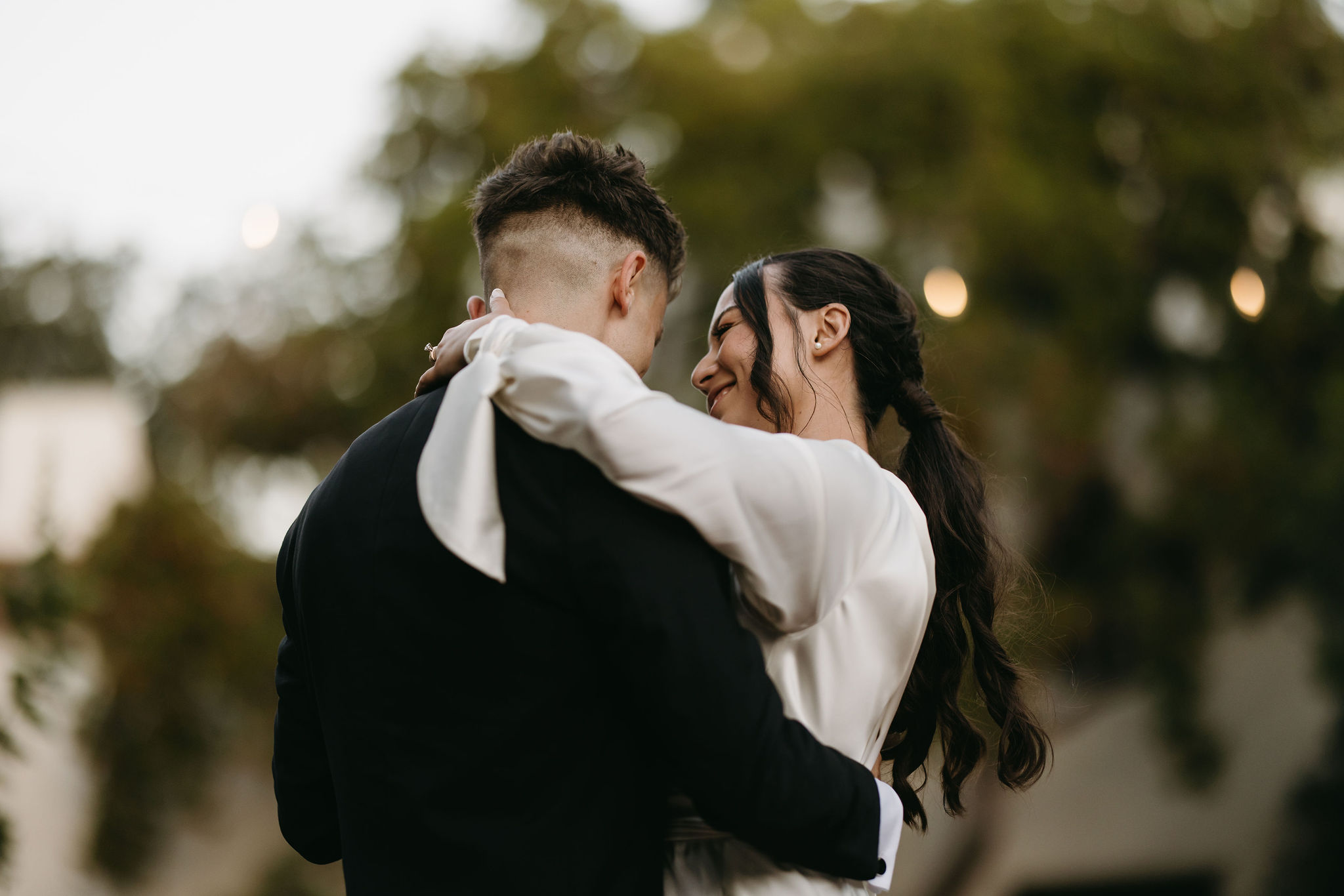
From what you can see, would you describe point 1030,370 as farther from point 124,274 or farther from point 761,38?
point 124,274

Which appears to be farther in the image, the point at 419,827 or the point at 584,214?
the point at 584,214

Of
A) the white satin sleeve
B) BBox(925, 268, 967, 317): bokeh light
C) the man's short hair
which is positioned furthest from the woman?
BBox(925, 268, 967, 317): bokeh light

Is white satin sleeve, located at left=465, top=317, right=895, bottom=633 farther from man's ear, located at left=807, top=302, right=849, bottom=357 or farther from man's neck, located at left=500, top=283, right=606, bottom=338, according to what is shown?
man's ear, located at left=807, top=302, right=849, bottom=357

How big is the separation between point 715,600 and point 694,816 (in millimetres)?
407

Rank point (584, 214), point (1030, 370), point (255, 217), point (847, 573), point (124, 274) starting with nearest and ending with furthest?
point (847, 573), point (584, 214), point (255, 217), point (124, 274), point (1030, 370)

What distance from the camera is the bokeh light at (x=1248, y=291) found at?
5637 mm

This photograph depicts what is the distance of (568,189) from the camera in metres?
1.70

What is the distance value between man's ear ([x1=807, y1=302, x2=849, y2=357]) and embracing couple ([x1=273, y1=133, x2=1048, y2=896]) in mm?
455

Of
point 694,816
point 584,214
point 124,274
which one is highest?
point 584,214

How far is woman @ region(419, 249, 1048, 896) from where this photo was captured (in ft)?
3.96

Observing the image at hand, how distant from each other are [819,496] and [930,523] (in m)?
0.84

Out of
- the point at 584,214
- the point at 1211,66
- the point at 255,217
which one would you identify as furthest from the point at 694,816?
the point at 1211,66

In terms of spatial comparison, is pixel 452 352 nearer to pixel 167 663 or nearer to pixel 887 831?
pixel 887 831

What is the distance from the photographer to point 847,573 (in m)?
1.39
